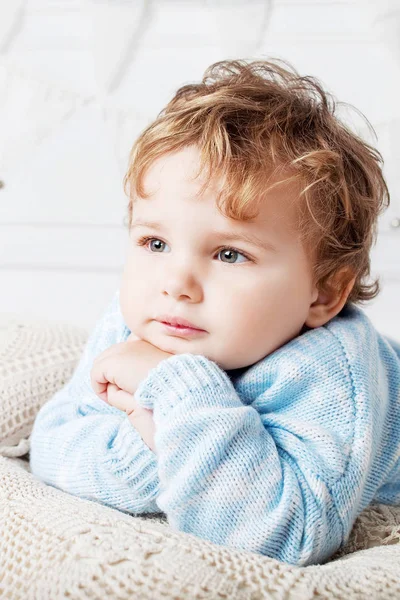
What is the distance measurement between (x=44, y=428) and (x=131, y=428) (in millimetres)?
225

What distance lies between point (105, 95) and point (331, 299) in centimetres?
120

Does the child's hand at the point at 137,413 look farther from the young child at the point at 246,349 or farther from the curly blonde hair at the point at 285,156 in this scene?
the curly blonde hair at the point at 285,156

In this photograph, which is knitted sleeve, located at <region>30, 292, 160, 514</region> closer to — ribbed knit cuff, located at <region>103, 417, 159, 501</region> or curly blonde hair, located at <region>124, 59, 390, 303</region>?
ribbed knit cuff, located at <region>103, 417, 159, 501</region>

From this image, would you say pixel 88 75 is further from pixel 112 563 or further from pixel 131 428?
pixel 112 563

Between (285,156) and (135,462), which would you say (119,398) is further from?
(285,156)

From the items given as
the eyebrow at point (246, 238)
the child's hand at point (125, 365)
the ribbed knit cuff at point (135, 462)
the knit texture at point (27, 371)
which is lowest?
the knit texture at point (27, 371)

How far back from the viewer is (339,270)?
3.75 ft

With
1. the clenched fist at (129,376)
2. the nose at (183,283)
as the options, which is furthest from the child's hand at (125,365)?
the nose at (183,283)

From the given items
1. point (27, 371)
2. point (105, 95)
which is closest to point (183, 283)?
point (27, 371)

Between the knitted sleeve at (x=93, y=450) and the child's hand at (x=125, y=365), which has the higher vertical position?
the child's hand at (x=125, y=365)

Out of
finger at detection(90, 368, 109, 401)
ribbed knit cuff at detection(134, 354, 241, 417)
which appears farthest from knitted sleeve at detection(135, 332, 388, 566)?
finger at detection(90, 368, 109, 401)

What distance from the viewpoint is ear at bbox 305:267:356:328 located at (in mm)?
1151

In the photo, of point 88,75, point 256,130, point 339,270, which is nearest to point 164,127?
point 256,130

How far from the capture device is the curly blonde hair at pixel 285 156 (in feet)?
3.39
